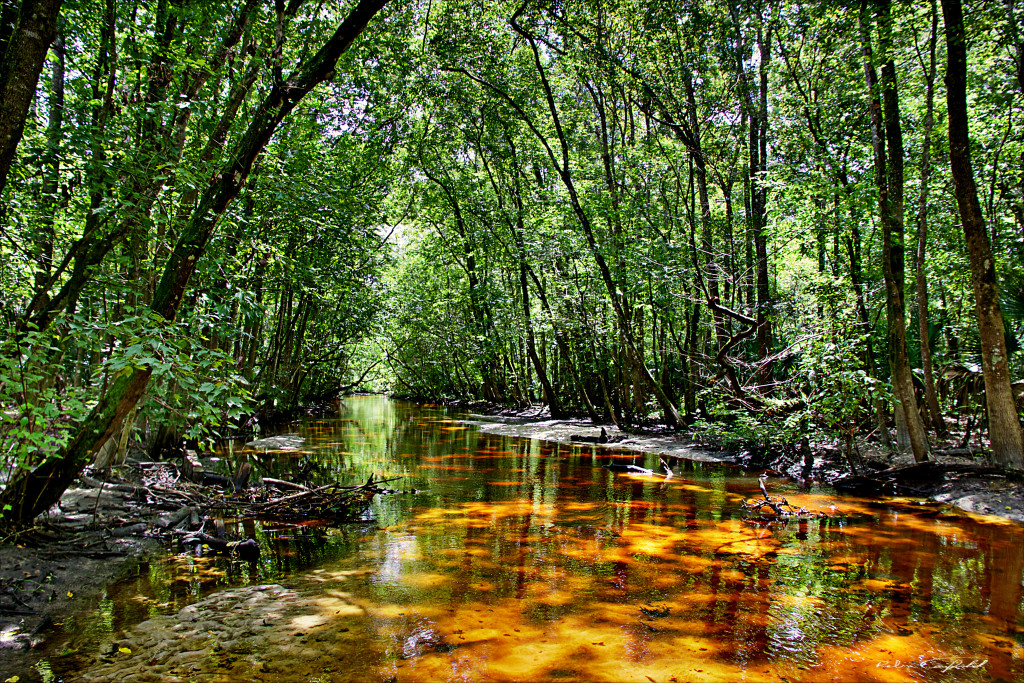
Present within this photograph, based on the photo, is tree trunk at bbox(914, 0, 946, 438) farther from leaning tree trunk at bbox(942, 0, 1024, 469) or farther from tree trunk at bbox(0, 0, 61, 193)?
tree trunk at bbox(0, 0, 61, 193)

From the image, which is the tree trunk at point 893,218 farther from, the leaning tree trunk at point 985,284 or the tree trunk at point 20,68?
the tree trunk at point 20,68

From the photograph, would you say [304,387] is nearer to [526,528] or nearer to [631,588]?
[526,528]

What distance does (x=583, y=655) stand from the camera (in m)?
4.25

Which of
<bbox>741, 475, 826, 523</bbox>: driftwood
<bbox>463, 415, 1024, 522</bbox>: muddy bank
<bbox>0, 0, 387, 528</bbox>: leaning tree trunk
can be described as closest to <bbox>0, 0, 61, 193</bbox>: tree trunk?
<bbox>0, 0, 387, 528</bbox>: leaning tree trunk

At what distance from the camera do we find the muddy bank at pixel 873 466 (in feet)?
27.7

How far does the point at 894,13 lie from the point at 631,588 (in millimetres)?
9726

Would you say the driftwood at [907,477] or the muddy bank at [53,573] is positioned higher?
the driftwood at [907,477]

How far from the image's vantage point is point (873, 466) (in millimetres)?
10484

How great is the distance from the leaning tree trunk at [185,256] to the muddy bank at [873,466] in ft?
35.3

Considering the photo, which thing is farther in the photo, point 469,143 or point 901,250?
point 469,143

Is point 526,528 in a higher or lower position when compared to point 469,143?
lower

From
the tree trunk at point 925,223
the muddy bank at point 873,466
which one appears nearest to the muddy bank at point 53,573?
the muddy bank at point 873,466

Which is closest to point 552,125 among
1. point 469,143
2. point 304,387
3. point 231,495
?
point 469,143

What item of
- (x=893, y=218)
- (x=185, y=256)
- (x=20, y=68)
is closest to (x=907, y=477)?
(x=893, y=218)
